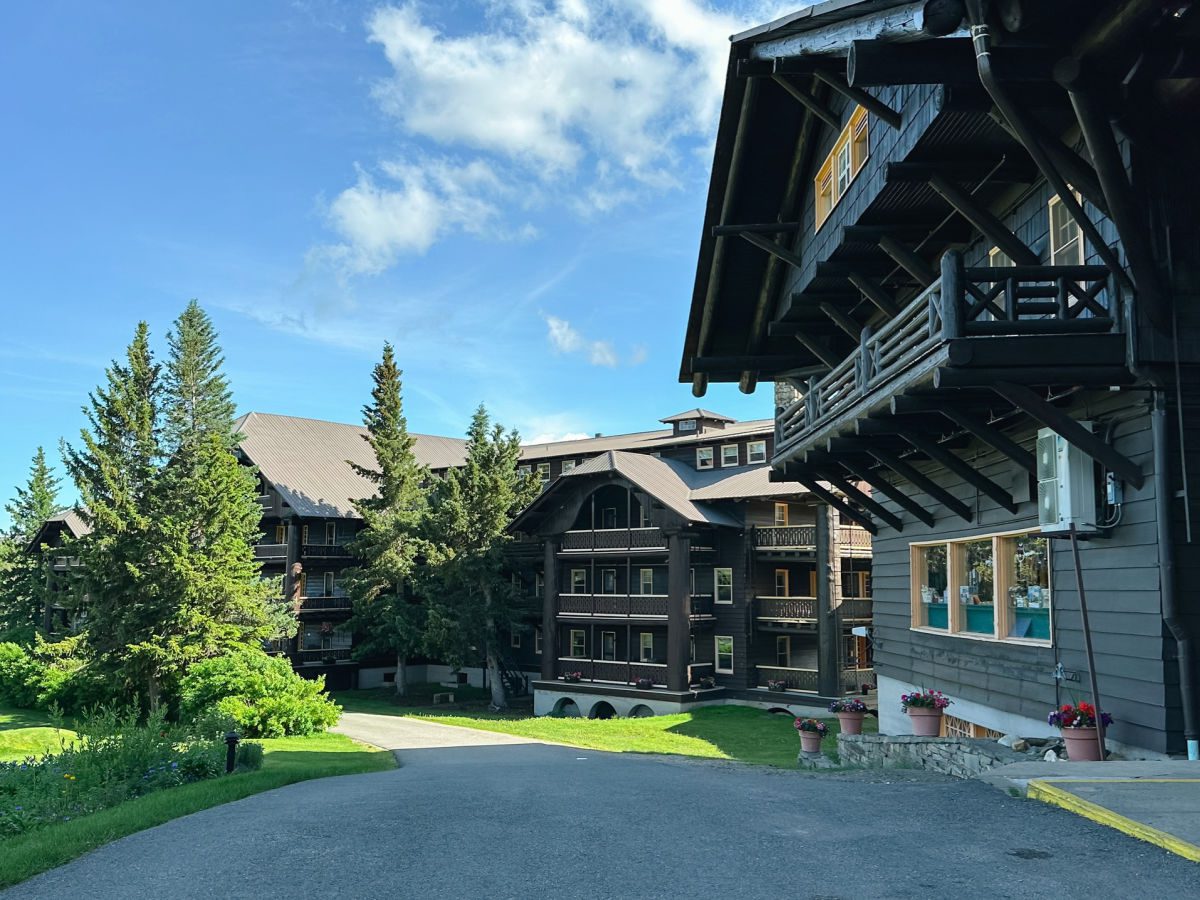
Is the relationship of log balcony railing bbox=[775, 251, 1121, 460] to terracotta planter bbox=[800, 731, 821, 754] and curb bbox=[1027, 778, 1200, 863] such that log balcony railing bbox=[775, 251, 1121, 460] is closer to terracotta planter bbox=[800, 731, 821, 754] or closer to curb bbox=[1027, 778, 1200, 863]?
curb bbox=[1027, 778, 1200, 863]

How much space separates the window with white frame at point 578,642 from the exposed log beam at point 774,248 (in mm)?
26815

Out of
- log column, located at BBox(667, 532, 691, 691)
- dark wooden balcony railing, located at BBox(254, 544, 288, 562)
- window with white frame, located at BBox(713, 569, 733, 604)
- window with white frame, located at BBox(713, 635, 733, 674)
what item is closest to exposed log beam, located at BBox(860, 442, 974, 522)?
log column, located at BBox(667, 532, 691, 691)

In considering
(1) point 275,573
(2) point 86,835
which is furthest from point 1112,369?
(1) point 275,573

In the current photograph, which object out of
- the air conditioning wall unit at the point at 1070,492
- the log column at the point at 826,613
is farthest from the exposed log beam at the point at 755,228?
the log column at the point at 826,613

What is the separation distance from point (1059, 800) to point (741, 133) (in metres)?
11.9

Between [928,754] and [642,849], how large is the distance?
746 cm

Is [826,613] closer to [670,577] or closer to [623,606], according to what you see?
[670,577]

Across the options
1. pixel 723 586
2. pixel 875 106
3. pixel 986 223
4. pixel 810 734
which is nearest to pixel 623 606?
pixel 723 586

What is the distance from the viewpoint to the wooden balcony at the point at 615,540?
3828 centimetres

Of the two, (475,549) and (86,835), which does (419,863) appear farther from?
(475,549)

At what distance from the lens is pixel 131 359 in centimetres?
3978

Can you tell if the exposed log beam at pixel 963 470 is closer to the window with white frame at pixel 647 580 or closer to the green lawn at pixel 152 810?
the green lawn at pixel 152 810

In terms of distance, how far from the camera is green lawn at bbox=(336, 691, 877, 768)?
25.1 metres

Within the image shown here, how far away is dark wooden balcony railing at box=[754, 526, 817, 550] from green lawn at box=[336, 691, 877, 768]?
6.14 meters
